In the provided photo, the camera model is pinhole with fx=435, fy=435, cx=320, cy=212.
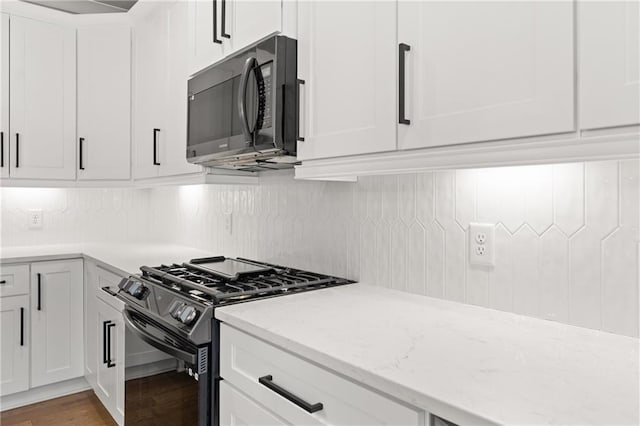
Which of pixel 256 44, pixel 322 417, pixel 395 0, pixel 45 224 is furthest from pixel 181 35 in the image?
pixel 322 417

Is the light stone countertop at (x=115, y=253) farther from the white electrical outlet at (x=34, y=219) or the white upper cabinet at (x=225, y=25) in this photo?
the white upper cabinet at (x=225, y=25)

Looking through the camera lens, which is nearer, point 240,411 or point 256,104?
point 240,411

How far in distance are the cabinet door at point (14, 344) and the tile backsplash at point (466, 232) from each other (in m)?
1.29

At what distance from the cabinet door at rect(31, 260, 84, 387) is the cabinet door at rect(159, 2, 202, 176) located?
0.94 m

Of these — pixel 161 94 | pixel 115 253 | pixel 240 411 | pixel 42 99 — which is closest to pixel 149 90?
pixel 161 94

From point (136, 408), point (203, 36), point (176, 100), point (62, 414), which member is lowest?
point (62, 414)

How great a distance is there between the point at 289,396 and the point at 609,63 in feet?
3.18

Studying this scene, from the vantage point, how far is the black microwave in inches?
58.9

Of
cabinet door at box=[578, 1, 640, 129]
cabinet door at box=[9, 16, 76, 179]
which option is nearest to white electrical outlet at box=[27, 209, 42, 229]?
cabinet door at box=[9, 16, 76, 179]

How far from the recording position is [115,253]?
2.69 m

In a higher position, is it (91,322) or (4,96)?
(4,96)

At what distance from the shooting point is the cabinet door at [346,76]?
1194 millimetres

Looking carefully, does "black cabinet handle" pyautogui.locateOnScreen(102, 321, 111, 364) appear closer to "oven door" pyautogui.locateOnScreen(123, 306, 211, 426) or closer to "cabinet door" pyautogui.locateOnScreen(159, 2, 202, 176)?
"oven door" pyautogui.locateOnScreen(123, 306, 211, 426)

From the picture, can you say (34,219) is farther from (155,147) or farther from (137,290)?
(137,290)
